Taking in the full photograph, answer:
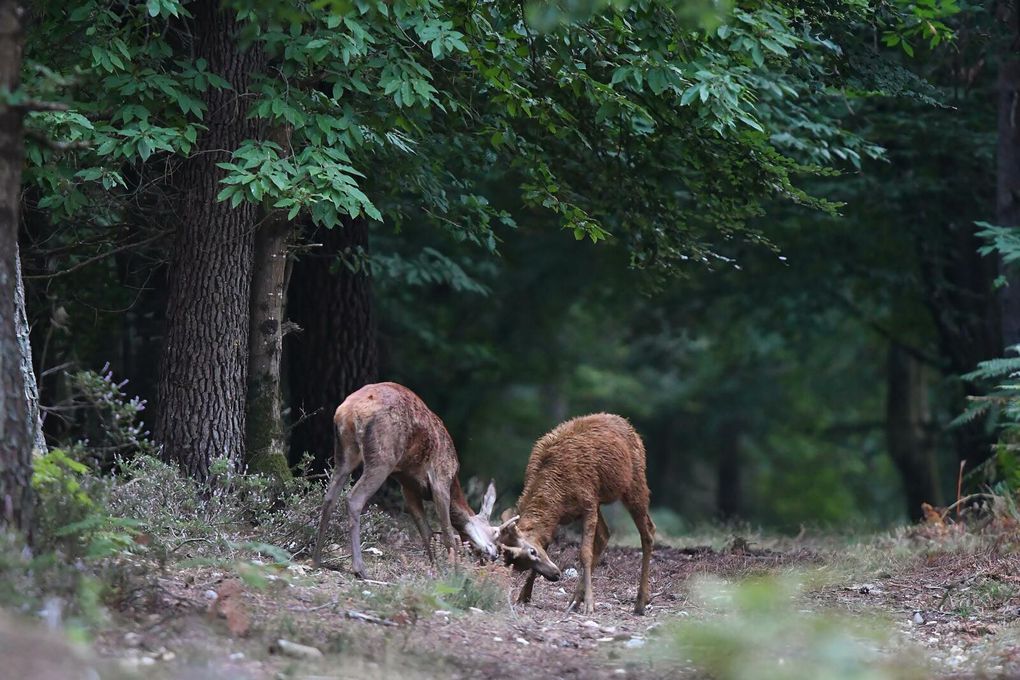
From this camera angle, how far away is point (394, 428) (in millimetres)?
9555

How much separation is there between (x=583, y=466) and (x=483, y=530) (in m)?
1.29

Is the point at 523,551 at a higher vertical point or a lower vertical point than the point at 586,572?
higher

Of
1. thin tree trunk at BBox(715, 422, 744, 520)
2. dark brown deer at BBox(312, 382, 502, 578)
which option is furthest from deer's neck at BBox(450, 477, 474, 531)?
thin tree trunk at BBox(715, 422, 744, 520)

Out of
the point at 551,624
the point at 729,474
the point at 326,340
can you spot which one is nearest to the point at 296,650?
the point at 551,624

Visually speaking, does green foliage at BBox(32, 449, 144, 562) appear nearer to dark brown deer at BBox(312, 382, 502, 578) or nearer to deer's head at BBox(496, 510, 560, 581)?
dark brown deer at BBox(312, 382, 502, 578)

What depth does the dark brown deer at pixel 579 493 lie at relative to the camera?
906 cm

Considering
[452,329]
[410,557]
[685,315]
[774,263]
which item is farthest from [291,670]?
[685,315]

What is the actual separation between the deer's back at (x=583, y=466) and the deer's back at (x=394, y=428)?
907 millimetres

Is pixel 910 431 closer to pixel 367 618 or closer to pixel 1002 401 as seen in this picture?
pixel 1002 401

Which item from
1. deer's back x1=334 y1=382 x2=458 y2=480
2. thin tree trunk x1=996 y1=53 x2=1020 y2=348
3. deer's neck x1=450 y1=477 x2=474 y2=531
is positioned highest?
thin tree trunk x1=996 y1=53 x2=1020 y2=348

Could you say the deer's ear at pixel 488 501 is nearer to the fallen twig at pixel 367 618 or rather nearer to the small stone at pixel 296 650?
the fallen twig at pixel 367 618

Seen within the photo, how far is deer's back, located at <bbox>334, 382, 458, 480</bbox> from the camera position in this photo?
30.9 feet

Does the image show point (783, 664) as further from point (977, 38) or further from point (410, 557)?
point (977, 38)

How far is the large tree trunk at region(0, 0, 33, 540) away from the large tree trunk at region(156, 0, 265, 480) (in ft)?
12.0
